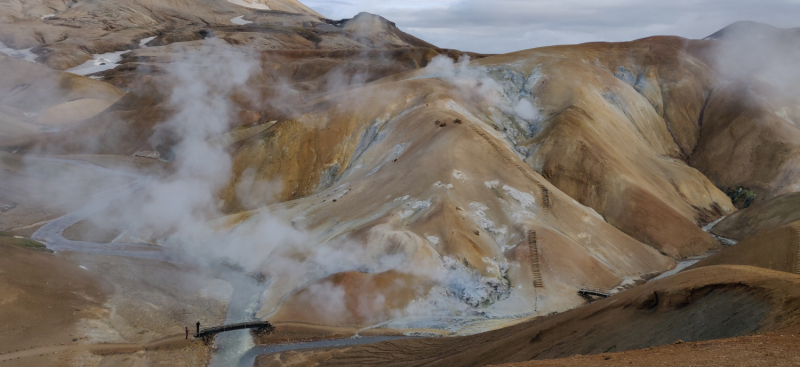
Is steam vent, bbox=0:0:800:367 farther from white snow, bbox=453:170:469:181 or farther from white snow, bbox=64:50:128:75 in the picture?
white snow, bbox=64:50:128:75

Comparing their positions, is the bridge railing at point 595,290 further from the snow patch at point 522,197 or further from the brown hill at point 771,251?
the snow patch at point 522,197

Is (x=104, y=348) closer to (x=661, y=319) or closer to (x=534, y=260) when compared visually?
(x=661, y=319)

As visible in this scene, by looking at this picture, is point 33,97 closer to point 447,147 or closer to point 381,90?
point 381,90

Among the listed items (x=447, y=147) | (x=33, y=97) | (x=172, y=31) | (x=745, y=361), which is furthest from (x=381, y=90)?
(x=172, y=31)

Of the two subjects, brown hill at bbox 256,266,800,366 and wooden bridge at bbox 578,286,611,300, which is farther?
wooden bridge at bbox 578,286,611,300

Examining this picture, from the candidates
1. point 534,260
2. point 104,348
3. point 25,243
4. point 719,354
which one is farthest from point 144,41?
point 719,354

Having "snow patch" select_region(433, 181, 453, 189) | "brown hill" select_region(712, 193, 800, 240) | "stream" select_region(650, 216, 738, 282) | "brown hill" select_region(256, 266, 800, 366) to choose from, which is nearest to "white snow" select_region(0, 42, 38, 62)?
"snow patch" select_region(433, 181, 453, 189)
